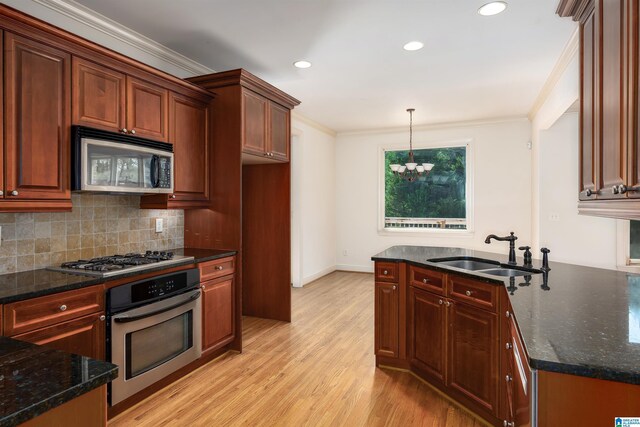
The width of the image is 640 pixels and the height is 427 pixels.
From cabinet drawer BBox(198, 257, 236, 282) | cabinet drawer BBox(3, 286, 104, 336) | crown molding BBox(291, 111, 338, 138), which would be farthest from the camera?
crown molding BBox(291, 111, 338, 138)

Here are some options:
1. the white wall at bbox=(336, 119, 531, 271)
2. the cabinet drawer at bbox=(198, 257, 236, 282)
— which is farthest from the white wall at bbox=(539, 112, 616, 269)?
the cabinet drawer at bbox=(198, 257, 236, 282)

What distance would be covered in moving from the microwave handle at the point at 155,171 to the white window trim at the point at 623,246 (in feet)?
16.2

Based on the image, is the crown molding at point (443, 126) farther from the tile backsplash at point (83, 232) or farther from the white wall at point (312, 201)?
the tile backsplash at point (83, 232)

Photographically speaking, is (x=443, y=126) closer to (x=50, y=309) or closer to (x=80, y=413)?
(x=50, y=309)

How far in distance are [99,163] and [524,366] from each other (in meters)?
2.61

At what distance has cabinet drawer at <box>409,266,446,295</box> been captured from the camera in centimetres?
257

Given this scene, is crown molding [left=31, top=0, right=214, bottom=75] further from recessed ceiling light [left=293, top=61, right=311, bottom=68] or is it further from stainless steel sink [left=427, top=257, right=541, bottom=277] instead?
stainless steel sink [left=427, top=257, right=541, bottom=277]

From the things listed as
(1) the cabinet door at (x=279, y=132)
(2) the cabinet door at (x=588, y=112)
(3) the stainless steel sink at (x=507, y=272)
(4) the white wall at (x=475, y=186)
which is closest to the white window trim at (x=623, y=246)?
(4) the white wall at (x=475, y=186)

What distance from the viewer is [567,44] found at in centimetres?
334

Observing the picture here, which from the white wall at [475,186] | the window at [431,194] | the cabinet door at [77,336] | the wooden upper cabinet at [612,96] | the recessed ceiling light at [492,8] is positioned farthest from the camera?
the window at [431,194]

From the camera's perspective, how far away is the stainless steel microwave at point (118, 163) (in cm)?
234

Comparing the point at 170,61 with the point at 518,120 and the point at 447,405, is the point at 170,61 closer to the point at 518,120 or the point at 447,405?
the point at 447,405

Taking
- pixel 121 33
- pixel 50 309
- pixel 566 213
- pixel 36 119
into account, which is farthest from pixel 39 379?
pixel 566 213

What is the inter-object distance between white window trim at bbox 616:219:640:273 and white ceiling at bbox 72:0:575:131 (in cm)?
190
